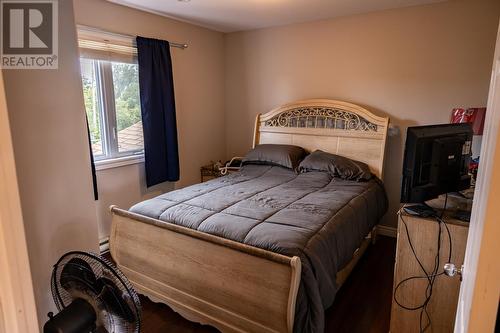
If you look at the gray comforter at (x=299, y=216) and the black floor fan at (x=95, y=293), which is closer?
the black floor fan at (x=95, y=293)

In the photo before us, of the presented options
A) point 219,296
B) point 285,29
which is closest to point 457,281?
point 219,296

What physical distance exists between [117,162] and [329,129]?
2309mm

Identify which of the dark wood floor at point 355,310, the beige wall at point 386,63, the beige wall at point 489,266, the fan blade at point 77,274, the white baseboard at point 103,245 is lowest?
the dark wood floor at point 355,310

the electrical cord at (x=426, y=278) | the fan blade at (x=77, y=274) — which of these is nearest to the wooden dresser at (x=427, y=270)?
the electrical cord at (x=426, y=278)

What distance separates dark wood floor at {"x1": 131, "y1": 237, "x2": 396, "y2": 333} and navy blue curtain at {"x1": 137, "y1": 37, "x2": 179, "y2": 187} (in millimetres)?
1550

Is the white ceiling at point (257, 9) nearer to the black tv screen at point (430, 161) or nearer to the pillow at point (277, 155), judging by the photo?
the pillow at point (277, 155)

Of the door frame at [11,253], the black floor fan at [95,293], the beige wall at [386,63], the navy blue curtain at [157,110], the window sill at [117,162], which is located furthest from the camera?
the navy blue curtain at [157,110]

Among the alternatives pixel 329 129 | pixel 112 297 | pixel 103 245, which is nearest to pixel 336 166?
pixel 329 129

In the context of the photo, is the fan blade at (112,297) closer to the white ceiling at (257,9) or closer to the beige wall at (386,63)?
the white ceiling at (257,9)

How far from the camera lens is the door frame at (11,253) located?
0.53 m

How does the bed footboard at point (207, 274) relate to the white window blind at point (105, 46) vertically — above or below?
below

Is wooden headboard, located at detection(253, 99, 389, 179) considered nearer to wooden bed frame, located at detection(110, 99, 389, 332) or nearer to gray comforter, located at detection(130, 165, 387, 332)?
gray comforter, located at detection(130, 165, 387, 332)

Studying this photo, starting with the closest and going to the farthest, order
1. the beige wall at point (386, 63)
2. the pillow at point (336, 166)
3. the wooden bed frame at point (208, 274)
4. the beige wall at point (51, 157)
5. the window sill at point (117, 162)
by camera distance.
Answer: the beige wall at point (51, 157) < the wooden bed frame at point (208, 274) < the beige wall at point (386, 63) < the window sill at point (117, 162) < the pillow at point (336, 166)

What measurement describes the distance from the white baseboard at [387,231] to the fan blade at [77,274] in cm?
317
